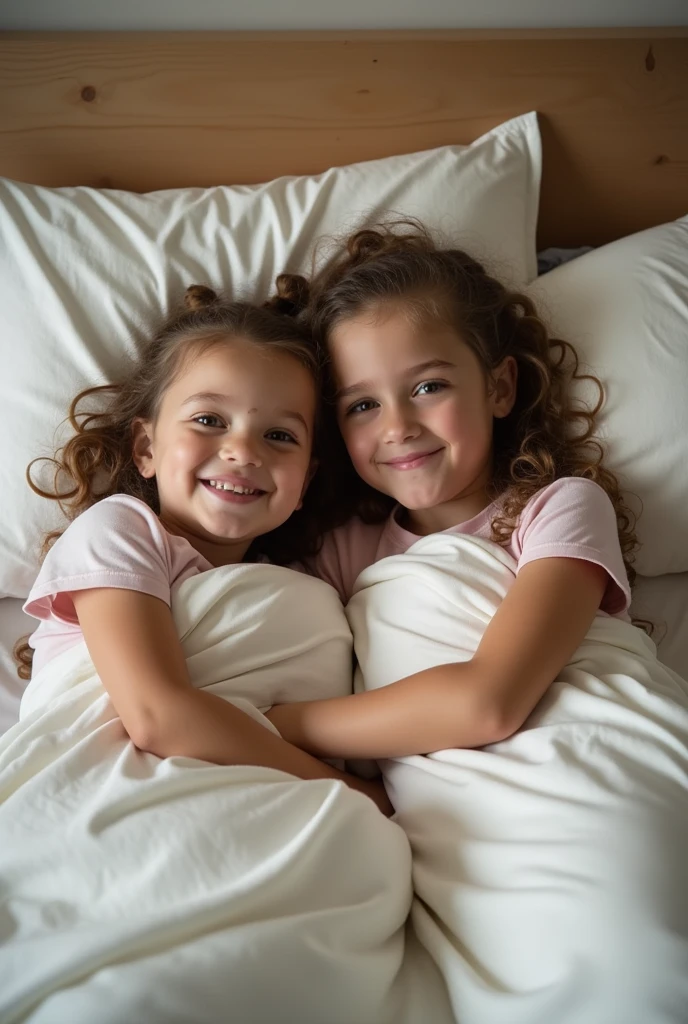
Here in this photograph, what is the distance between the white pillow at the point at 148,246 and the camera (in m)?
1.21

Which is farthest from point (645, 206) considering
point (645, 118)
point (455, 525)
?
point (455, 525)

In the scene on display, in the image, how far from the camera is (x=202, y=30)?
147cm

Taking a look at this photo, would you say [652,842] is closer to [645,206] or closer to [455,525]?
[455,525]

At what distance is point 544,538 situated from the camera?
105 cm

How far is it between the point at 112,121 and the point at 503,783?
1.22 metres

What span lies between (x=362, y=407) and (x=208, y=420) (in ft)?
0.75

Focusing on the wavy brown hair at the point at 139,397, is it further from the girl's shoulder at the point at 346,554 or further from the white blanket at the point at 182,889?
the white blanket at the point at 182,889

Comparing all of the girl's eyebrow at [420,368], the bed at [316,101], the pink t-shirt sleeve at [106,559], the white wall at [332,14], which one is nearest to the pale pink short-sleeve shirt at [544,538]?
the girl's eyebrow at [420,368]

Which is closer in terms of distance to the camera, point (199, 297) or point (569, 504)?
point (569, 504)

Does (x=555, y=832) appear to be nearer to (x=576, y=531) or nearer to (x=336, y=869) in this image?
(x=336, y=869)

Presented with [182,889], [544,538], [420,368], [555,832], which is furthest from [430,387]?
[182,889]

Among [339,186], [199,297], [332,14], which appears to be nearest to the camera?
[199,297]

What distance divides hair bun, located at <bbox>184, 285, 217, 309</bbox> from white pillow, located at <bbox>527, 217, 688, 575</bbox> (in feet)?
1.71

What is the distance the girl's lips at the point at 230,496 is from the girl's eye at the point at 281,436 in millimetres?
86
